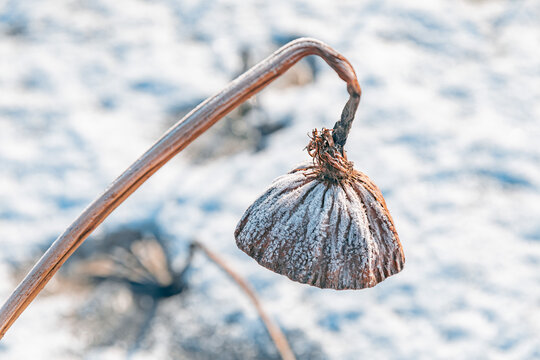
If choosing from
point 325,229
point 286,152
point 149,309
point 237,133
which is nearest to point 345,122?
point 325,229

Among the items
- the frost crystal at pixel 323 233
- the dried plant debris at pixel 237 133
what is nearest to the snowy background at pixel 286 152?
the dried plant debris at pixel 237 133

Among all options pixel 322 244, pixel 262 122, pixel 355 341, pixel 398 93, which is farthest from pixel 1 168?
pixel 322 244

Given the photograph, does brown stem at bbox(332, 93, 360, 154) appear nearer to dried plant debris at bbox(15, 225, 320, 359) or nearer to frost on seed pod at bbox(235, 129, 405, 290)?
frost on seed pod at bbox(235, 129, 405, 290)

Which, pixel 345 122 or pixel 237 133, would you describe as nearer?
pixel 345 122

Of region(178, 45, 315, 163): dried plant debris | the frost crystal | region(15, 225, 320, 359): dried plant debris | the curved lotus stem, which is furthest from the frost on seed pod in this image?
region(178, 45, 315, 163): dried plant debris

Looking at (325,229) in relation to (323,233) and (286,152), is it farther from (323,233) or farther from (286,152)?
(286,152)

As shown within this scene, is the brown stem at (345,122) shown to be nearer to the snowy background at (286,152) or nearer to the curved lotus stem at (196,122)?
the curved lotus stem at (196,122)

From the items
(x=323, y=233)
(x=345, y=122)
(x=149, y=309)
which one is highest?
(x=149, y=309)
